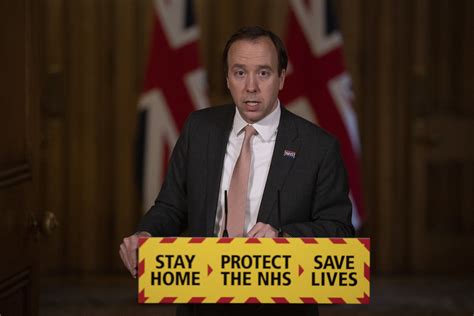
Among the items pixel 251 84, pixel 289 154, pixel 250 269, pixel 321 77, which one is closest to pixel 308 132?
pixel 289 154

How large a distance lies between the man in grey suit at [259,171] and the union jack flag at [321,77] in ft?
9.29

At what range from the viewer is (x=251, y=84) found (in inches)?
78.2

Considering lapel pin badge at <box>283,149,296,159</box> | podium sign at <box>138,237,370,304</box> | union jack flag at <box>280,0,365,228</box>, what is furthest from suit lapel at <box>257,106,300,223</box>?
union jack flag at <box>280,0,365,228</box>

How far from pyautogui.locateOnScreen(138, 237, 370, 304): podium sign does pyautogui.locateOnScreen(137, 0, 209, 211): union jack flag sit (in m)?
3.29

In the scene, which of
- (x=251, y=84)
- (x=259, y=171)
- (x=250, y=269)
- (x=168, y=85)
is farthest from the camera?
(x=168, y=85)

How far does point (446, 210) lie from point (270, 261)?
11.9 feet

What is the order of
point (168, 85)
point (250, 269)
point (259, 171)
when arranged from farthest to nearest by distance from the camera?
1. point (168, 85)
2. point (259, 171)
3. point (250, 269)

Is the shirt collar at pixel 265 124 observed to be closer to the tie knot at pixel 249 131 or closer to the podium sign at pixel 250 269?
the tie knot at pixel 249 131

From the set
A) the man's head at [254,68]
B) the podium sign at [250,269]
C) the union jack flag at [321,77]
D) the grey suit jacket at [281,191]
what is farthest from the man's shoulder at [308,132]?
the union jack flag at [321,77]

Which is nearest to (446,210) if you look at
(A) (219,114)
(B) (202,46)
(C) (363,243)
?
(B) (202,46)

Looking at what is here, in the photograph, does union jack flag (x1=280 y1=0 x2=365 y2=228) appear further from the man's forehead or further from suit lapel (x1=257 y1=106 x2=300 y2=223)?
the man's forehead

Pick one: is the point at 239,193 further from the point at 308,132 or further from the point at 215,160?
the point at 308,132

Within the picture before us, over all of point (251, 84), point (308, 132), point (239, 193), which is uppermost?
point (251, 84)

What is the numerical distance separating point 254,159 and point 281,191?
11cm
